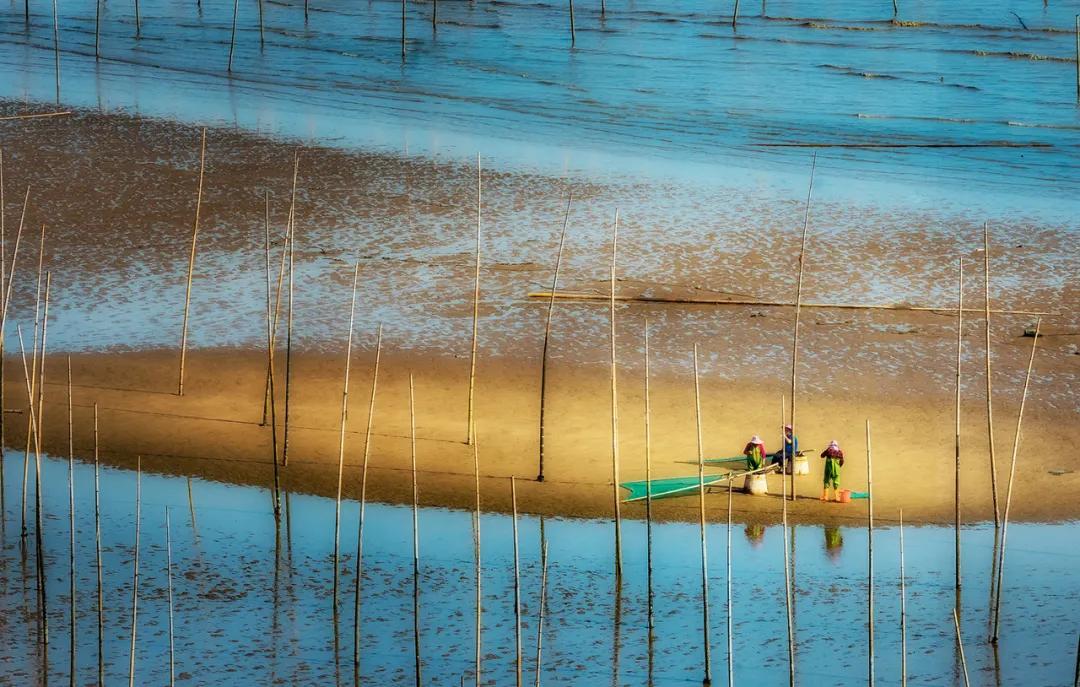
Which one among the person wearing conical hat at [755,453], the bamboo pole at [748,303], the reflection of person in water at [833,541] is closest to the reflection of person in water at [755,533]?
the reflection of person in water at [833,541]

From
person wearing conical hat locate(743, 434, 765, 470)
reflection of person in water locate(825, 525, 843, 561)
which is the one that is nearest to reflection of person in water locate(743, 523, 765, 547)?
reflection of person in water locate(825, 525, 843, 561)

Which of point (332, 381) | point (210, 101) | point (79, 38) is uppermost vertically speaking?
point (79, 38)

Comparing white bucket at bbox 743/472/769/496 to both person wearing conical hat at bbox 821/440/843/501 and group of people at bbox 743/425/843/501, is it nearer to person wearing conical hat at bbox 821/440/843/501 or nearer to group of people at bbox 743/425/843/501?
group of people at bbox 743/425/843/501

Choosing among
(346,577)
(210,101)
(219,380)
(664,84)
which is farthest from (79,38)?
(346,577)

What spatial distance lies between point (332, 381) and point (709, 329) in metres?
4.12

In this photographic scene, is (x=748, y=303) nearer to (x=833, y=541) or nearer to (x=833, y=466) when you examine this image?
(x=833, y=466)

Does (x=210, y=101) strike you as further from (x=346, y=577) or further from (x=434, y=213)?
(x=346, y=577)

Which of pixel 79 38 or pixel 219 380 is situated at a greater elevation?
pixel 79 38

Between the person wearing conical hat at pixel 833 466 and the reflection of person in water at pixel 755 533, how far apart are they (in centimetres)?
74

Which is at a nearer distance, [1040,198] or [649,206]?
[649,206]

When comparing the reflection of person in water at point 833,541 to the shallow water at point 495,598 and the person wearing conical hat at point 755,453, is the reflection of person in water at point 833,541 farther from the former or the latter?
the person wearing conical hat at point 755,453

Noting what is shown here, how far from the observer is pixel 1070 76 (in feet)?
108

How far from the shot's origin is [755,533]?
12.4 meters

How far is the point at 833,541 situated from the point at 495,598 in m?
2.85
